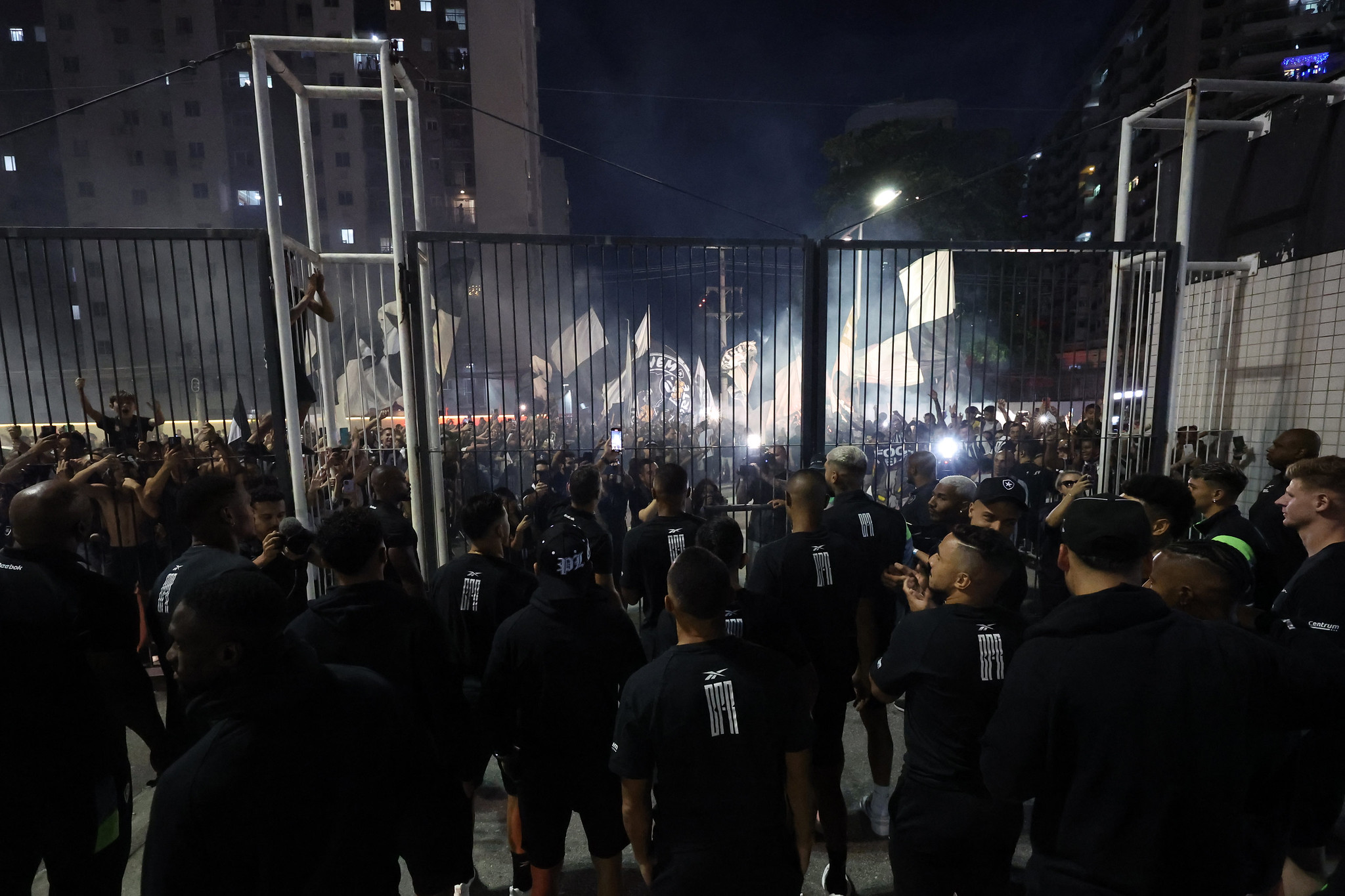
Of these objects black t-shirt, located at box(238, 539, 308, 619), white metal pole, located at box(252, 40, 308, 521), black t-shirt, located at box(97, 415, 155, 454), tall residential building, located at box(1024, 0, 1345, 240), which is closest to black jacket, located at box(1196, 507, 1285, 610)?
black t-shirt, located at box(238, 539, 308, 619)

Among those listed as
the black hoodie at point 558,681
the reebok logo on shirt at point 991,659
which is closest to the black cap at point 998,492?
the reebok logo on shirt at point 991,659

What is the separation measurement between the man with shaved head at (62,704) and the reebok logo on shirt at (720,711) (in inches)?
84.0

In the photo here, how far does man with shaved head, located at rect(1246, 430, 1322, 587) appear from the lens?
150 inches

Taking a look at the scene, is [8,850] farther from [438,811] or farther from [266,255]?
[266,255]

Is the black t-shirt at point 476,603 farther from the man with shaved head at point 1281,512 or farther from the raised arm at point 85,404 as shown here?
the man with shaved head at point 1281,512

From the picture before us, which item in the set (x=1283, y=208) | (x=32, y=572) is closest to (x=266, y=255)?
(x=32, y=572)

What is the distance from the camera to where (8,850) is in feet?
7.68

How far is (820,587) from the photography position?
11.1ft

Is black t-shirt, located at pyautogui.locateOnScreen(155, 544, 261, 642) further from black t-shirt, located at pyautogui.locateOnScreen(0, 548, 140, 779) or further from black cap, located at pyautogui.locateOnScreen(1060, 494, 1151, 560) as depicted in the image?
black cap, located at pyautogui.locateOnScreen(1060, 494, 1151, 560)

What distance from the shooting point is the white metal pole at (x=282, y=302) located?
177 inches

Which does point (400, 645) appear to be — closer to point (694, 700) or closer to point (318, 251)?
point (694, 700)

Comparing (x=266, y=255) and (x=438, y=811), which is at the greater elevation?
(x=266, y=255)

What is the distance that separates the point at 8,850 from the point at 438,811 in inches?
64.5

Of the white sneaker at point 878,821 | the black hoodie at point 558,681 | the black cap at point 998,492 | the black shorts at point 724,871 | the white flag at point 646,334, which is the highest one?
the white flag at point 646,334
